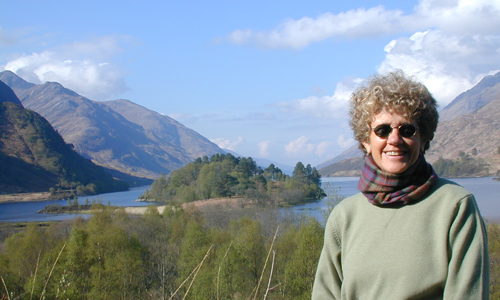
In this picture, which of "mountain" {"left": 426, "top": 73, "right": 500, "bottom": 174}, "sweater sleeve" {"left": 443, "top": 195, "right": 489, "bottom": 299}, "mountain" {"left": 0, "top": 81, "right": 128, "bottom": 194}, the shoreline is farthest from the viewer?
"mountain" {"left": 426, "top": 73, "right": 500, "bottom": 174}

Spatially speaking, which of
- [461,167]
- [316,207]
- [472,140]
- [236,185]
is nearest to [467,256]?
[316,207]

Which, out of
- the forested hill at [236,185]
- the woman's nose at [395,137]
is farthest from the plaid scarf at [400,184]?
the forested hill at [236,185]

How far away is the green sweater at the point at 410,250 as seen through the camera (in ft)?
4.56

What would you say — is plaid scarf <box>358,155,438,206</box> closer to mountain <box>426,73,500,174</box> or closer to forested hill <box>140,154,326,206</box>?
forested hill <box>140,154,326,206</box>

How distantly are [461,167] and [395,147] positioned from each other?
130174 mm

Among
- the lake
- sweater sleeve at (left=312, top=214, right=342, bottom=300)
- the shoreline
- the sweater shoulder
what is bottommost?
the lake

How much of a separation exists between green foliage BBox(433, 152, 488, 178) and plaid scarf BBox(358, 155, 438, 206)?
120084 millimetres

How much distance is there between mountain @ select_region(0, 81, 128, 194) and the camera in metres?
114

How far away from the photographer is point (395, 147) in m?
1.61

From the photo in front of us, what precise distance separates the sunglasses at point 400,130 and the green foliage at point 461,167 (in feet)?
394

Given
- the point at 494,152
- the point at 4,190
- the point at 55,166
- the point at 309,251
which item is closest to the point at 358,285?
the point at 309,251

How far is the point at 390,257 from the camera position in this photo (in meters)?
1.56

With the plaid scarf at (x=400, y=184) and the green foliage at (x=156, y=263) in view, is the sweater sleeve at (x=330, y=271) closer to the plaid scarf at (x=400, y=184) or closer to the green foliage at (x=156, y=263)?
the plaid scarf at (x=400, y=184)

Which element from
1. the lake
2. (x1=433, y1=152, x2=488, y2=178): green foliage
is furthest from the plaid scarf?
(x1=433, y1=152, x2=488, y2=178): green foliage
